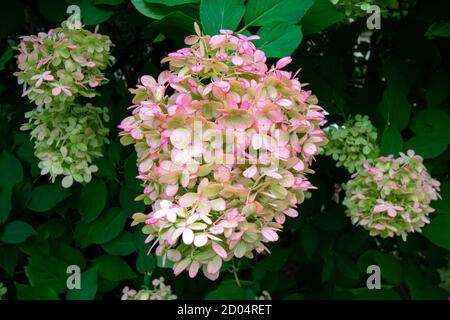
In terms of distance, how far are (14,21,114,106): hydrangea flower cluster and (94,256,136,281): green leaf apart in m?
0.51

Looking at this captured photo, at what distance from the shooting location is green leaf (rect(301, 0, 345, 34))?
826 mm

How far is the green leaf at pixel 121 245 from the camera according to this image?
51.6 inches

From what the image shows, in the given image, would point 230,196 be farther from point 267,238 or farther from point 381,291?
point 381,291

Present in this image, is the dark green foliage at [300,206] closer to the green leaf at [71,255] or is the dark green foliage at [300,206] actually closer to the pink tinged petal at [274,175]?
the green leaf at [71,255]

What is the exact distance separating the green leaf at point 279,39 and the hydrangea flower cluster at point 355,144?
484 millimetres

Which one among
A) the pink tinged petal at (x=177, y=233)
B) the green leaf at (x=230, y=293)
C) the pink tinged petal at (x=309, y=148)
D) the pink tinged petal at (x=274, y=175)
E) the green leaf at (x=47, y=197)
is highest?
the green leaf at (x=47, y=197)

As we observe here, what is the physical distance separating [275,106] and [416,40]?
75 centimetres

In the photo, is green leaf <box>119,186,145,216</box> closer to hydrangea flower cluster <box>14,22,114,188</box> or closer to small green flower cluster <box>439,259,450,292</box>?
hydrangea flower cluster <box>14,22,114,188</box>

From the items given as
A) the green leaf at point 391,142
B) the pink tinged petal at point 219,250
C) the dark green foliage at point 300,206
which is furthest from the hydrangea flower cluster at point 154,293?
the pink tinged petal at point 219,250

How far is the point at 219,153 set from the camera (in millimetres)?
613

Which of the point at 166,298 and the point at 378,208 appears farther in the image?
the point at 166,298

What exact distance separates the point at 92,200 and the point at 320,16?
75 centimetres

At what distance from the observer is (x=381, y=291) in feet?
4.66

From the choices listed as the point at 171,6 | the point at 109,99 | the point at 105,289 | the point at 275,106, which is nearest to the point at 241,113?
the point at 275,106
